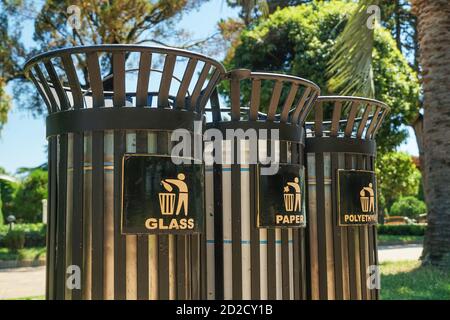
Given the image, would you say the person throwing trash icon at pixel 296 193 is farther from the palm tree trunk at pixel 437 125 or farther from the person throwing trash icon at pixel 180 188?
the palm tree trunk at pixel 437 125

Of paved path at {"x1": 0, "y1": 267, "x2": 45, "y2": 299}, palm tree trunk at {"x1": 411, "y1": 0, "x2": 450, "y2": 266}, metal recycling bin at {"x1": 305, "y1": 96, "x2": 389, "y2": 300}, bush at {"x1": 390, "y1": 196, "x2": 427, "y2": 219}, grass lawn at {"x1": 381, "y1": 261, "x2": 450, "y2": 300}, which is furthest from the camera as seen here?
bush at {"x1": 390, "y1": 196, "x2": 427, "y2": 219}

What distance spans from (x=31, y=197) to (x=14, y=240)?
5.83m

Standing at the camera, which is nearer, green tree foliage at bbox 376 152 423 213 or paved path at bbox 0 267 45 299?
paved path at bbox 0 267 45 299

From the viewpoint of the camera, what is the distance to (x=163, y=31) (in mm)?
17531

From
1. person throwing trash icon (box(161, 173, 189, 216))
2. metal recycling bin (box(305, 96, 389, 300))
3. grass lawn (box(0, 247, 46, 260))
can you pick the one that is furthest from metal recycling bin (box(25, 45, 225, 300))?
grass lawn (box(0, 247, 46, 260))

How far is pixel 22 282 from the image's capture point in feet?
32.9

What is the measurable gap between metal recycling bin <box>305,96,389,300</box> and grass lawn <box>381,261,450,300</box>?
87.4 inches

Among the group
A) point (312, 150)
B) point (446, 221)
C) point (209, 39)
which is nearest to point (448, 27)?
point (446, 221)

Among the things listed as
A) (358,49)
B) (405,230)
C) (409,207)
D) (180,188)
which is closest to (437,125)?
(358,49)

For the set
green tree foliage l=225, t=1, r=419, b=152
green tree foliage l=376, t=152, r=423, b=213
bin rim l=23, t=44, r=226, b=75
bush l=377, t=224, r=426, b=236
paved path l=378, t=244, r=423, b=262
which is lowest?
paved path l=378, t=244, r=423, b=262

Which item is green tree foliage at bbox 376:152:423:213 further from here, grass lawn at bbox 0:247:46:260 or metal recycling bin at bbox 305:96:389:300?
metal recycling bin at bbox 305:96:389:300

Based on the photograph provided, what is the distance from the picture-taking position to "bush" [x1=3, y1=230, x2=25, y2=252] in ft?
46.6

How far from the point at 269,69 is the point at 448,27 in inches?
253

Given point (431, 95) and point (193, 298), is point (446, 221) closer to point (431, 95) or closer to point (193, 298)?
point (431, 95)
